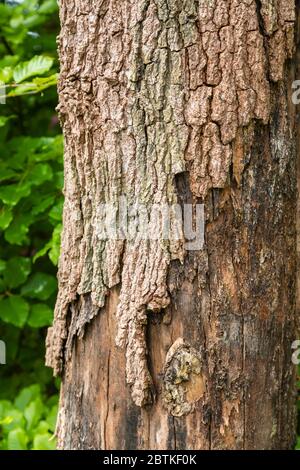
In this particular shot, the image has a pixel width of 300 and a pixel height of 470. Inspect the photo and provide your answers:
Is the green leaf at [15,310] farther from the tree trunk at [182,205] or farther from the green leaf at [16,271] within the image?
the tree trunk at [182,205]

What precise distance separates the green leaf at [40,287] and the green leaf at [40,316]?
0.16 ft

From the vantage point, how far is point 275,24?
5.97 ft

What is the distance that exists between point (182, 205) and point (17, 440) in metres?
1.25

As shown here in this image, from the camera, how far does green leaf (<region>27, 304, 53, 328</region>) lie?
105 inches

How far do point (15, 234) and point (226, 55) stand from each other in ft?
4.02

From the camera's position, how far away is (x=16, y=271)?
108 inches

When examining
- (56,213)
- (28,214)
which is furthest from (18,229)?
(56,213)

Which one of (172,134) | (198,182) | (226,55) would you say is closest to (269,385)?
(198,182)

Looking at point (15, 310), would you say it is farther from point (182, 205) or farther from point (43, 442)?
point (182, 205)

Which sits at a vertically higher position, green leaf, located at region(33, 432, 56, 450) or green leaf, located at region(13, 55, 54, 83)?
green leaf, located at region(13, 55, 54, 83)

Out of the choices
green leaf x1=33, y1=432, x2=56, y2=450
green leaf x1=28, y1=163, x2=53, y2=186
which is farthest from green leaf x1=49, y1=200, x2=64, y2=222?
green leaf x1=33, y1=432, x2=56, y2=450

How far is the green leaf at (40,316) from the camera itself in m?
2.66
